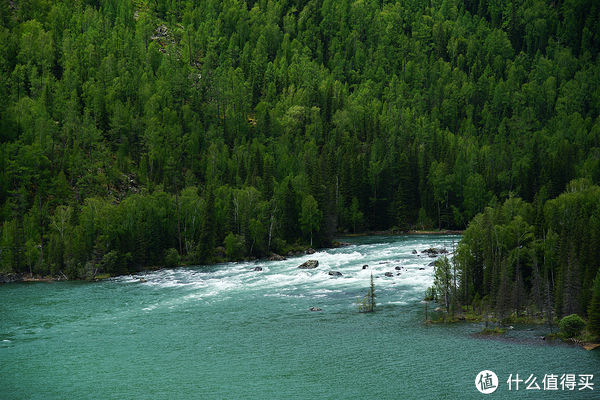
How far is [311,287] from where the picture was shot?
117 m

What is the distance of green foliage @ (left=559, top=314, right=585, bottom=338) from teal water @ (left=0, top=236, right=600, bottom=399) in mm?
3325

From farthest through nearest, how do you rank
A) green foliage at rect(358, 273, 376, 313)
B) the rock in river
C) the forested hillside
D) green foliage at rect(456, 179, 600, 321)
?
the rock in river
green foliage at rect(358, 273, 376, 313)
green foliage at rect(456, 179, 600, 321)
the forested hillside

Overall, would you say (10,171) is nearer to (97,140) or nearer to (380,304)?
(97,140)

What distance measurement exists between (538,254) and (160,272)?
7720cm

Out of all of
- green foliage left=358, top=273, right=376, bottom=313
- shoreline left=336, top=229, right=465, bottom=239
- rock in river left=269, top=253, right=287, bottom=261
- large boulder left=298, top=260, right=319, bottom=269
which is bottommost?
green foliage left=358, top=273, right=376, bottom=313

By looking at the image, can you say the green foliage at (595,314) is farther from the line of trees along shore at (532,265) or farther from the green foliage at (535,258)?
the green foliage at (535,258)

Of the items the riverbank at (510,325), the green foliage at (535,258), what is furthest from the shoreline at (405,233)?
the riverbank at (510,325)

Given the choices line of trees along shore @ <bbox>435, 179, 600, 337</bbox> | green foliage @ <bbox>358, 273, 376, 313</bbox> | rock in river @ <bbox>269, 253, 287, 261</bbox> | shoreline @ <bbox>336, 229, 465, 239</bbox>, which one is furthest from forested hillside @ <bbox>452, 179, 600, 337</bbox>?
shoreline @ <bbox>336, 229, 465, 239</bbox>

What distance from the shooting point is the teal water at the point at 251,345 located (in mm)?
70812

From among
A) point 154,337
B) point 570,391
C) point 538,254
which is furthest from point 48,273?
point 570,391

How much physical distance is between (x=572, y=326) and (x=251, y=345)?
40957 mm

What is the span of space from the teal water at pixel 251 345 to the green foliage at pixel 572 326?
3325mm

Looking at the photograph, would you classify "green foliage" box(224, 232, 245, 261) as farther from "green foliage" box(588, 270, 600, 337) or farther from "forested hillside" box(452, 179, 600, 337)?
"green foliage" box(588, 270, 600, 337)

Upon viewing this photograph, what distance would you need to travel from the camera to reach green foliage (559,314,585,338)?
8062cm
